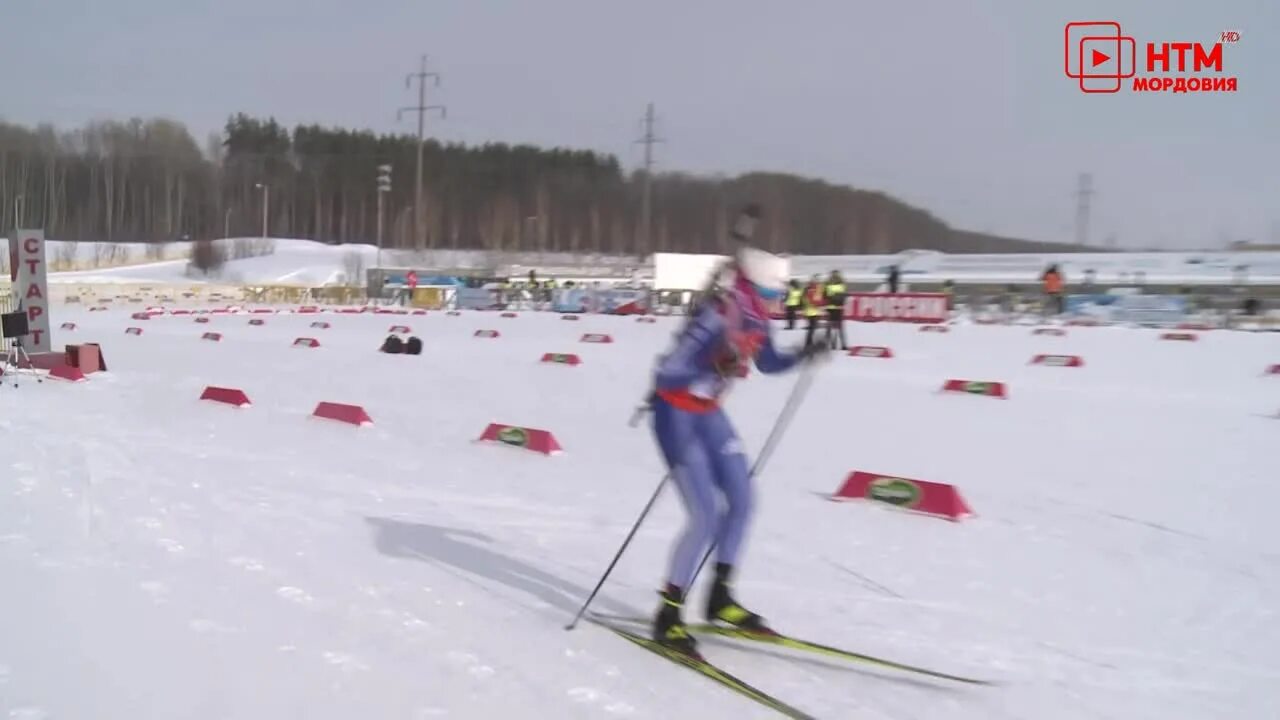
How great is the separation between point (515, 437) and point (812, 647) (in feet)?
17.9

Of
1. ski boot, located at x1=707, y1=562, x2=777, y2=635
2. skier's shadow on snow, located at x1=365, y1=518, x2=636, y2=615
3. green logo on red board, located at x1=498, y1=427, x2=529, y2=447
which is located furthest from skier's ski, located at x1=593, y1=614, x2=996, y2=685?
green logo on red board, located at x1=498, y1=427, x2=529, y2=447

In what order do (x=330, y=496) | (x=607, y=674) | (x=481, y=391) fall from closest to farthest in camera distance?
(x=607, y=674)
(x=330, y=496)
(x=481, y=391)

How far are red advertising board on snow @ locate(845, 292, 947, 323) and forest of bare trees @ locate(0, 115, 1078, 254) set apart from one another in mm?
38524

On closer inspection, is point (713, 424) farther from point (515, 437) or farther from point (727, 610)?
point (515, 437)

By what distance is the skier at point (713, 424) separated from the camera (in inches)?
165

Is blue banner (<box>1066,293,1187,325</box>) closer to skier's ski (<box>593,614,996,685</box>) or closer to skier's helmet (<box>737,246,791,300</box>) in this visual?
skier's ski (<box>593,614,996,685</box>)

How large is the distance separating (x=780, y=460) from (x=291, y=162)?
11000cm

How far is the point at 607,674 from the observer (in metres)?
4.09

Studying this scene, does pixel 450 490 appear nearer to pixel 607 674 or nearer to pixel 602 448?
pixel 602 448

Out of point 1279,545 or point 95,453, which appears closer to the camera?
point 1279,545

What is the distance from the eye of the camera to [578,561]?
18.9ft

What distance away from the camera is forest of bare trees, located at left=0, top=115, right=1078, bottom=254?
284ft

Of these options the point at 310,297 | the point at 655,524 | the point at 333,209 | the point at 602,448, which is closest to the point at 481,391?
the point at 602,448

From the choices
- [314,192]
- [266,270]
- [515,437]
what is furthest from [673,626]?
[314,192]
